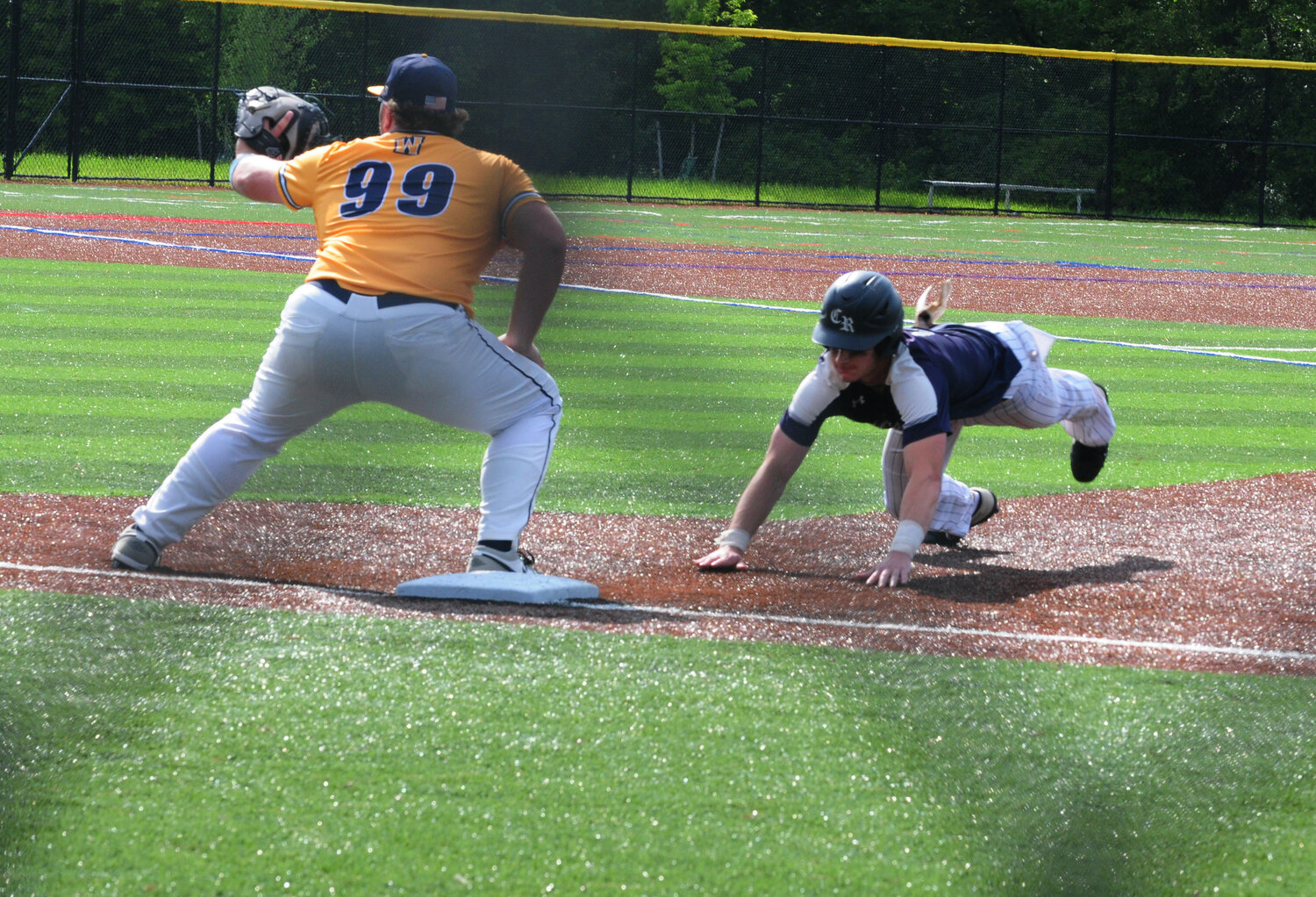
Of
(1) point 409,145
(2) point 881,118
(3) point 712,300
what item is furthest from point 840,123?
(1) point 409,145

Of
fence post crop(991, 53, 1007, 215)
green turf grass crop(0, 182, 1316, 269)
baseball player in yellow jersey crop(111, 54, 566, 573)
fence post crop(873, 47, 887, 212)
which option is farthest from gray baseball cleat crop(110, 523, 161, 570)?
fence post crop(991, 53, 1007, 215)

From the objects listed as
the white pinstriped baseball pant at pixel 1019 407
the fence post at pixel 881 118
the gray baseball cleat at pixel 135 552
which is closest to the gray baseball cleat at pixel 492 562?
the gray baseball cleat at pixel 135 552

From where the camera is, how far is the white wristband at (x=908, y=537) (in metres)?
3.24

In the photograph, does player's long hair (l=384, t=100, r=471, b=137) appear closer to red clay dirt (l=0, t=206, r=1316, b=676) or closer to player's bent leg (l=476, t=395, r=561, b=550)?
red clay dirt (l=0, t=206, r=1316, b=676)

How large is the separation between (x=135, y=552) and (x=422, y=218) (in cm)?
91

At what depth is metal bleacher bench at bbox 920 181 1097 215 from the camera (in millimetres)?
21188

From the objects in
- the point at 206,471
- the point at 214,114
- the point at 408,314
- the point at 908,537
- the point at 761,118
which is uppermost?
the point at 761,118

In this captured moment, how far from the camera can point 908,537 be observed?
3252mm

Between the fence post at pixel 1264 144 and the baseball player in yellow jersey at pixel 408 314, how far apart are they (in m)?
19.0

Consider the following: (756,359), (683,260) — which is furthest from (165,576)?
(683,260)

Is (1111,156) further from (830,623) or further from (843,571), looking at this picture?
(830,623)

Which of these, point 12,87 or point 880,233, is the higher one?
point 12,87

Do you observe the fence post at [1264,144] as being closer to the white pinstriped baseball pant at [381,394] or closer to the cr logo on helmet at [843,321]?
the cr logo on helmet at [843,321]

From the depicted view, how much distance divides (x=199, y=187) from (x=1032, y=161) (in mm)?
11656
